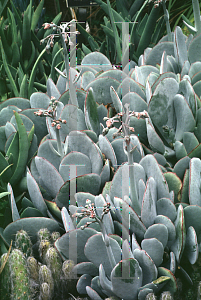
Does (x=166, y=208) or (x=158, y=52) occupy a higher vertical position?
(x=158, y=52)

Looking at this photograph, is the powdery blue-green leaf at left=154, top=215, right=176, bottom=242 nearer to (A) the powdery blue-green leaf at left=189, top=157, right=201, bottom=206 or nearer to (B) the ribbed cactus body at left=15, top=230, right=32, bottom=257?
(A) the powdery blue-green leaf at left=189, top=157, right=201, bottom=206

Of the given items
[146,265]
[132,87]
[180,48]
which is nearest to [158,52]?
[180,48]

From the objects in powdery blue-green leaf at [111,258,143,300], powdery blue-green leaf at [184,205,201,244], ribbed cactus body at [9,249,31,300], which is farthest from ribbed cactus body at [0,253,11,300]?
powdery blue-green leaf at [184,205,201,244]

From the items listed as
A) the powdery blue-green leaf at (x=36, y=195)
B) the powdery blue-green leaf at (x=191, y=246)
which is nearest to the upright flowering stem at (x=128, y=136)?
the powdery blue-green leaf at (x=191, y=246)

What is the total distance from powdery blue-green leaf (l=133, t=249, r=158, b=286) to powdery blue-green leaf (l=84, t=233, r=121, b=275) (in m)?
0.05

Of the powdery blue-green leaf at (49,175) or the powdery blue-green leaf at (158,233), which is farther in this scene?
the powdery blue-green leaf at (49,175)

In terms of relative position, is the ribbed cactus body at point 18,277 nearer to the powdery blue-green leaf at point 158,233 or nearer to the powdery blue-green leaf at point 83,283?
the powdery blue-green leaf at point 83,283

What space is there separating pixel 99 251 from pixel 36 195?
0.78ft

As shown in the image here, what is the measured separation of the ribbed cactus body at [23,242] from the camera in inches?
31.7

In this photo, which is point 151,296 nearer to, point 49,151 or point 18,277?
point 18,277

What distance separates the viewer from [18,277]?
73 centimetres

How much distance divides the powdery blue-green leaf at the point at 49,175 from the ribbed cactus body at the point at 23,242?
0.16m

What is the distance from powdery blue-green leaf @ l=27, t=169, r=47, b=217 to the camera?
0.86 m

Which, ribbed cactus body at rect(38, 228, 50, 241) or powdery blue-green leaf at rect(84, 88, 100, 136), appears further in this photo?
powdery blue-green leaf at rect(84, 88, 100, 136)
